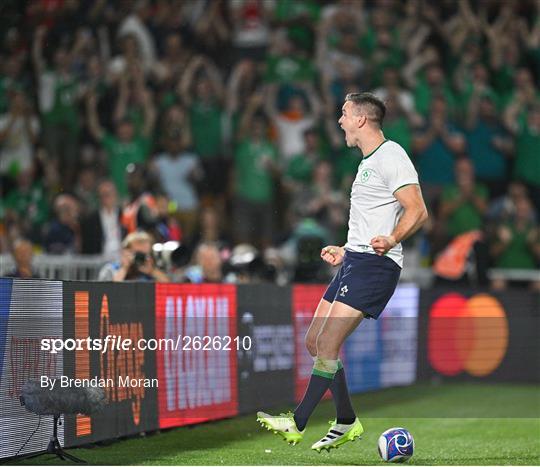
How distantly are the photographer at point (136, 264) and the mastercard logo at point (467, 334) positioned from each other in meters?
6.19

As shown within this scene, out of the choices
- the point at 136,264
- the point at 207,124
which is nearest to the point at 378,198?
the point at 136,264

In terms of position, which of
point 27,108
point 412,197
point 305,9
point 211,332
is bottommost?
point 211,332

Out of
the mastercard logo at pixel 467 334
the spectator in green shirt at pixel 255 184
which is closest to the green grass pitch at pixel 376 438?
the mastercard logo at pixel 467 334

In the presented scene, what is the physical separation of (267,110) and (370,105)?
10664 mm

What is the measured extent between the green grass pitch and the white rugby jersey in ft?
Answer: 4.68

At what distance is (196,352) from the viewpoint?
1065 centimetres

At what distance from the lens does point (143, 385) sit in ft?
32.4

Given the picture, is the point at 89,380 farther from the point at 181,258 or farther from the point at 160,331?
the point at 181,258

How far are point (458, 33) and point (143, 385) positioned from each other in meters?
11.4

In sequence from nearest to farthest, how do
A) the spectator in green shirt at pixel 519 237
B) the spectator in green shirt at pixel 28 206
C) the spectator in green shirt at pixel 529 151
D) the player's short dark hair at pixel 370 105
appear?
the player's short dark hair at pixel 370 105 → the spectator in green shirt at pixel 28 206 → the spectator in green shirt at pixel 519 237 → the spectator in green shirt at pixel 529 151

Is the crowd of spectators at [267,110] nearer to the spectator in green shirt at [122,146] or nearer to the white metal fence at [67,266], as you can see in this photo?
the spectator in green shirt at [122,146]

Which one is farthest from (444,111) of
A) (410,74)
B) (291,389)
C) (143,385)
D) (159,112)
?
(143,385)

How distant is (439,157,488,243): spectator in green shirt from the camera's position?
58.9 ft

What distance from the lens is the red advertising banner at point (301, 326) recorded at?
13.5 m
